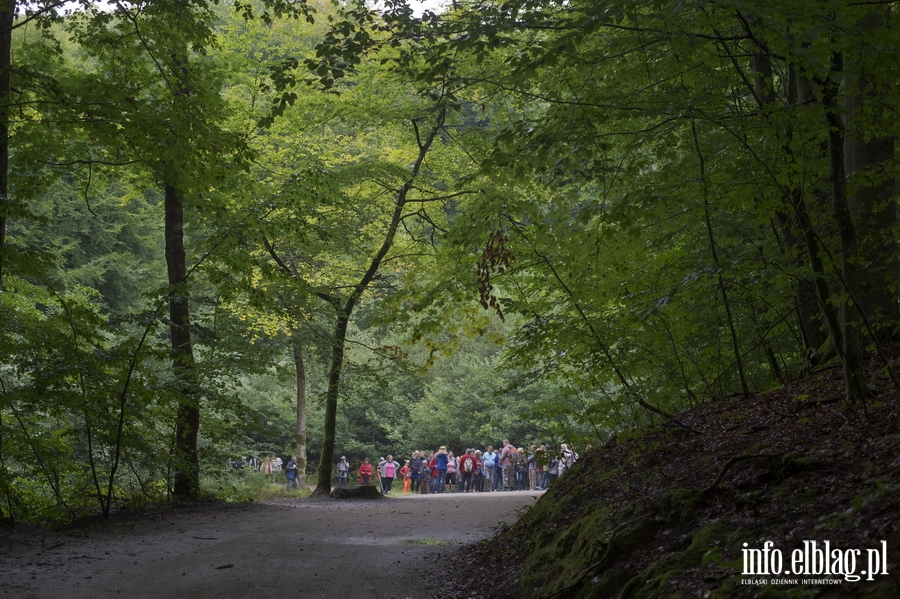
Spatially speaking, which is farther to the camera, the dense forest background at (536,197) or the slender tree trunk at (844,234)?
the dense forest background at (536,197)

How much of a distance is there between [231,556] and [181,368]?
4331 millimetres

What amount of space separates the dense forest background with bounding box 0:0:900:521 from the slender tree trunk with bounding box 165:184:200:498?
0.06 meters

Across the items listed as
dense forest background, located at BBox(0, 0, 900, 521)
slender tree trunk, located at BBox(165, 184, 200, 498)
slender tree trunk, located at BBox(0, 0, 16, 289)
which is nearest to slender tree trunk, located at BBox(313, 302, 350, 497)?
dense forest background, located at BBox(0, 0, 900, 521)

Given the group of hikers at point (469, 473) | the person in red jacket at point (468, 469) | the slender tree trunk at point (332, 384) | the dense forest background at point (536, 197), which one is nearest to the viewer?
the dense forest background at point (536, 197)

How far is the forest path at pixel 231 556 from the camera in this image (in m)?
5.90

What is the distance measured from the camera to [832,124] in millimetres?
4934

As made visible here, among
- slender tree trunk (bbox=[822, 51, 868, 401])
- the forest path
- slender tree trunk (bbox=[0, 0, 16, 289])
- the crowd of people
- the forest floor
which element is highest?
slender tree trunk (bbox=[0, 0, 16, 289])

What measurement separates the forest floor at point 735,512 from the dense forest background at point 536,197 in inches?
22.2

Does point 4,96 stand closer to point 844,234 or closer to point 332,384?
point 844,234

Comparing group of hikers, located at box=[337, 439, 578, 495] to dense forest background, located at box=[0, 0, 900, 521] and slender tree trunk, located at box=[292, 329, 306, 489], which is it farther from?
dense forest background, located at box=[0, 0, 900, 521]

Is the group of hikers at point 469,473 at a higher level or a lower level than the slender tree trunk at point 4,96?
lower

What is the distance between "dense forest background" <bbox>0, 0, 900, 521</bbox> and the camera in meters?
5.12

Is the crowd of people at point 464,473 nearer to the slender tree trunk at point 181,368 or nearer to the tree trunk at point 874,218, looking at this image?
the slender tree trunk at point 181,368

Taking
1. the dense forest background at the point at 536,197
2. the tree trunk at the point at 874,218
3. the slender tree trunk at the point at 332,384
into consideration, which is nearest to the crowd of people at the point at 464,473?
the slender tree trunk at the point at 332,384
